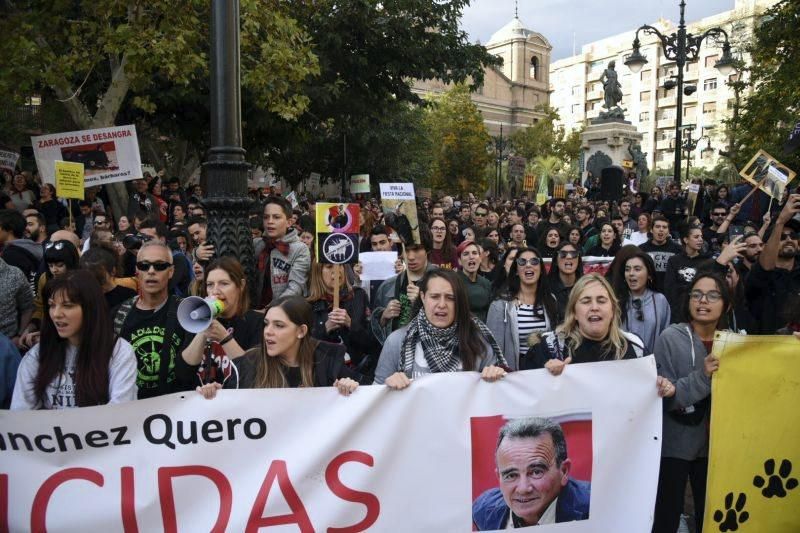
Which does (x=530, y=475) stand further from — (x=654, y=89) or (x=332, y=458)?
(x=654, y=89)

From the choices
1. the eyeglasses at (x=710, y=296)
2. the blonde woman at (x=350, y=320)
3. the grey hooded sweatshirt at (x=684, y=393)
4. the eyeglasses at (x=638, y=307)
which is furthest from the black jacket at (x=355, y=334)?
the eyeglasses at (x=710, y=296)

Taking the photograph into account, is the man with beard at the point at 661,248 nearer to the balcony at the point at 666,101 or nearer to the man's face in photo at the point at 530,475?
the man's face in photo at the point at 530,475

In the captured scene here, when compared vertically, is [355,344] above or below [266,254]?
below

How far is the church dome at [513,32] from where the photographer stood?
8750 centimetres

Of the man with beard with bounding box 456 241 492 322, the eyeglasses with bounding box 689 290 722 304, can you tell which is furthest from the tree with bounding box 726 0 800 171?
the eyeglasses with bounding box 689 290 722 304

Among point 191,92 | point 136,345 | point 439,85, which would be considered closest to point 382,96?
point 191,92

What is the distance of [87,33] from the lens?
11180 mm

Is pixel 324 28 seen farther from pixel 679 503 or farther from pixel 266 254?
pixel 679 503

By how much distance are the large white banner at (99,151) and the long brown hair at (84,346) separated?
24.7 ft

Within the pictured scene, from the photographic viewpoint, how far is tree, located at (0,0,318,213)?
1019cm

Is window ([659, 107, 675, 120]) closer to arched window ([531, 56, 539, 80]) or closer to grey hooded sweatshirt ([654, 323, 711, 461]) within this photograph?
arched window ([531, 56, 539, 80])

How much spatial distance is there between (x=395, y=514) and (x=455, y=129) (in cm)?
4514

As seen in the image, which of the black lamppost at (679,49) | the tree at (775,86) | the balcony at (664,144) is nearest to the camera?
the tree at (775,86)

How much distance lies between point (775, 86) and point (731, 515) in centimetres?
1530
